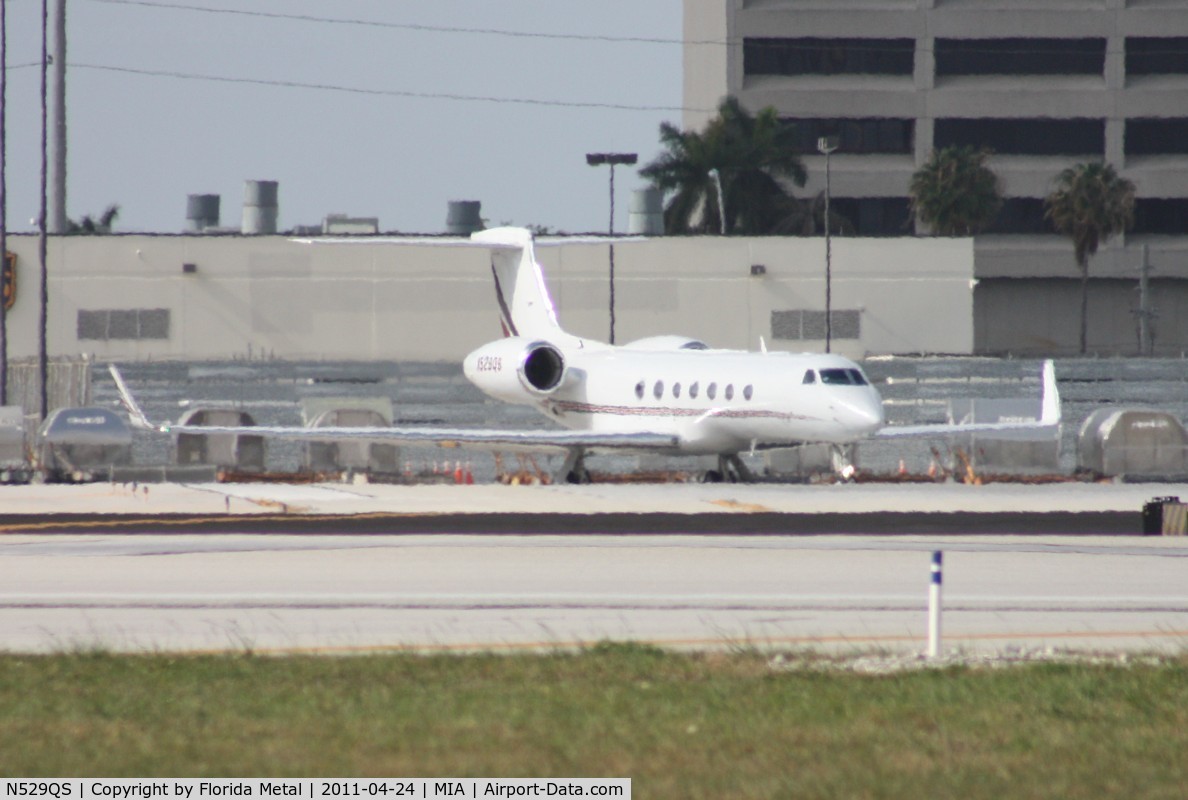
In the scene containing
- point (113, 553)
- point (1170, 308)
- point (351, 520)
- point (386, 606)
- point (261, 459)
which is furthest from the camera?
point (1170, 308)

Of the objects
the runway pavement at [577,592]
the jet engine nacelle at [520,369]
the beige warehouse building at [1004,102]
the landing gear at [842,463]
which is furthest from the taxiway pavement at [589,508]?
the beige warehouse building at [1004,102]

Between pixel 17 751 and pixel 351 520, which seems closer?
pixel 17 751

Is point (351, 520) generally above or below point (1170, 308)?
below

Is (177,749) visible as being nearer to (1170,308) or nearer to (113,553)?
(113,553)

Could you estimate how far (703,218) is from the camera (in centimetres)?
10869

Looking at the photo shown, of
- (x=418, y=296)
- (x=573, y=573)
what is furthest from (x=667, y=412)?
(x=418, y=296)

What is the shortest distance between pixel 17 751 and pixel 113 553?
12609mm

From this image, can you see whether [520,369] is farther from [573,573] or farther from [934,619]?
[934,619]

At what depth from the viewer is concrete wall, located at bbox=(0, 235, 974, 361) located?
226 ft

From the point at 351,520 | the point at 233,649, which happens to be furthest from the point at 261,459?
the point at 233,649

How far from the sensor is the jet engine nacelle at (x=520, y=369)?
4153cm

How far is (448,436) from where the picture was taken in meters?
37.8

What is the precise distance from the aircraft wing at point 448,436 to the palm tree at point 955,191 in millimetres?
79474

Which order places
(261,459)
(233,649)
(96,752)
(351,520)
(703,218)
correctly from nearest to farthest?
(96,752) → (233,649) → (351,520) → (261,459) → (703,218)
